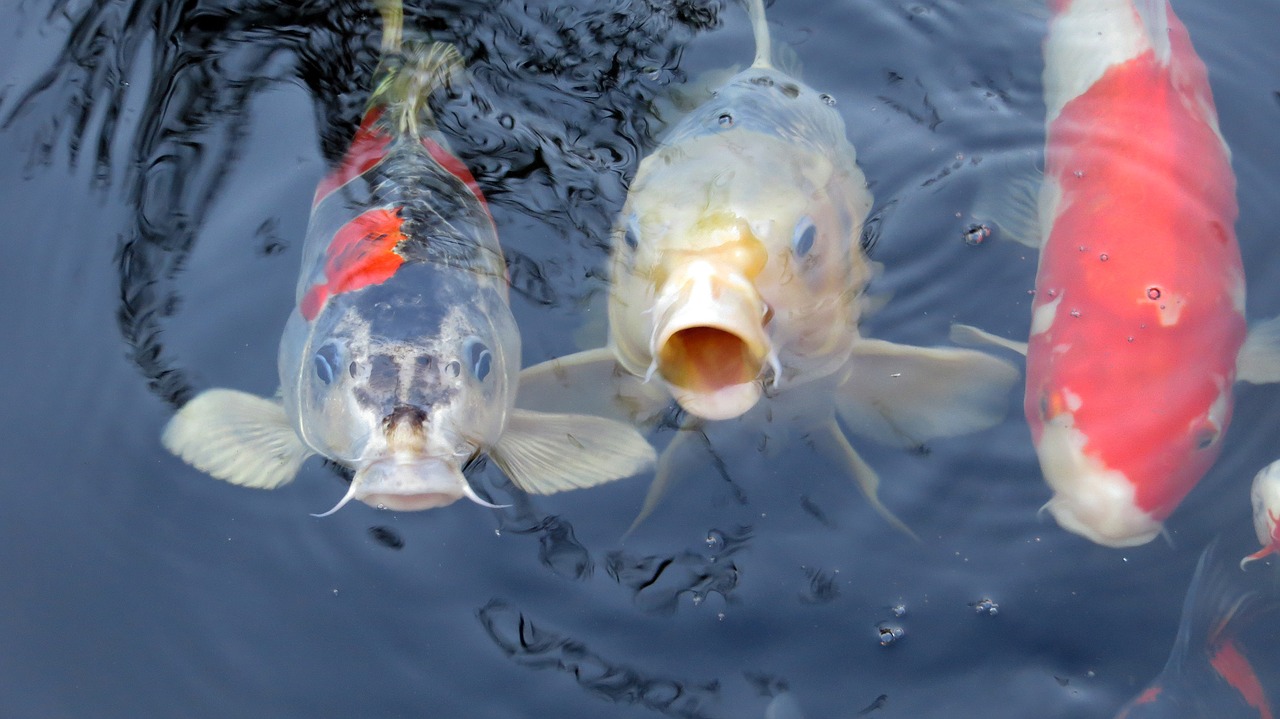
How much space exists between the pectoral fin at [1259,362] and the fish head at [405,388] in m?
3.02

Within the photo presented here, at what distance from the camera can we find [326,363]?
4.15 meters

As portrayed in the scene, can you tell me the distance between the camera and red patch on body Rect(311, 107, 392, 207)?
5.03 metres

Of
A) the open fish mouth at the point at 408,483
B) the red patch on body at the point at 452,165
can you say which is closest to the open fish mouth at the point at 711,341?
the open fish mouth at the point at 408,483

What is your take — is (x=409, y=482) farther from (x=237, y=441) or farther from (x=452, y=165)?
(x=452, y=165)

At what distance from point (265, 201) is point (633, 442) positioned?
2.29 meters

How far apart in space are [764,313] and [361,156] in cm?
217

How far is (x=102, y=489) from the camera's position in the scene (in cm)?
450

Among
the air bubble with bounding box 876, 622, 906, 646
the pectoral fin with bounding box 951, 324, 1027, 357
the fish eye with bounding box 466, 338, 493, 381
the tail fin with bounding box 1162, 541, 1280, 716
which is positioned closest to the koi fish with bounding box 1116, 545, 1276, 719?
the tail fin with bounding box 1162, 541, 1280, 716

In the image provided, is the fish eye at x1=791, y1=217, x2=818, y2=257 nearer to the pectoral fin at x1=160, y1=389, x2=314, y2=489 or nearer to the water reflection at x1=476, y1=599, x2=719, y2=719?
the water reflection at x1=476, y1=599, x2=719, y2=719

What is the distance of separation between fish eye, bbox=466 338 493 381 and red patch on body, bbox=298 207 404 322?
0.44 m

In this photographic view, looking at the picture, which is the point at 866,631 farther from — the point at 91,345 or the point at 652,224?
the point at 91,345

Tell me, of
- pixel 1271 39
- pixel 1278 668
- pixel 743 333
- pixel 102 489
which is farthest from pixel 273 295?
pixel 1271 39

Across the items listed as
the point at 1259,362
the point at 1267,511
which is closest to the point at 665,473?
the point at 1267,511

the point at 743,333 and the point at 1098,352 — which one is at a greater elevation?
the point at 743,333
